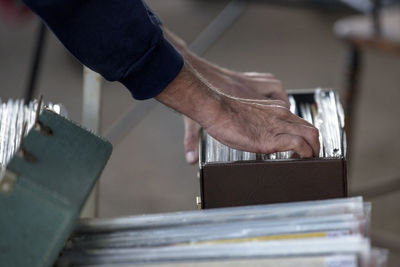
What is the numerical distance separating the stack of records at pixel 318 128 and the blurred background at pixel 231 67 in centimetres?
110

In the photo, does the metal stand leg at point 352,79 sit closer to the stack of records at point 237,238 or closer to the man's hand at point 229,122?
the man's hand at point 229,122

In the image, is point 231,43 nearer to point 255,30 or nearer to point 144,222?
point 255,30

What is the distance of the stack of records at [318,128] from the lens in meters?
0.81

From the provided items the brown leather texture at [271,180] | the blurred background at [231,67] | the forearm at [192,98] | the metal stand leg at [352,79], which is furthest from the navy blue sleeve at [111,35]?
the metal stand leg at [352,79]

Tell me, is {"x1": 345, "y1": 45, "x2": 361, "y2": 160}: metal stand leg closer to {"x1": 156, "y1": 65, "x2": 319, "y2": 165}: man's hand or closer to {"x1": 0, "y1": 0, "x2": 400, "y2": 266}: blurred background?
Answer: {"x1": 0, "y1": 0, "x2": 400, "y2": 266}: blurred background

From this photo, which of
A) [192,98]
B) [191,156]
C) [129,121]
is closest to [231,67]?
[129,121]

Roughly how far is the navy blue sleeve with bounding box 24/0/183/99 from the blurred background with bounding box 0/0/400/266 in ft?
4.60

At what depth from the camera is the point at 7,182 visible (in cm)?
58

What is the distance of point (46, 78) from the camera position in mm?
3754

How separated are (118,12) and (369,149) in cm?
245

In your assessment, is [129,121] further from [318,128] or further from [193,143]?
[318,128]

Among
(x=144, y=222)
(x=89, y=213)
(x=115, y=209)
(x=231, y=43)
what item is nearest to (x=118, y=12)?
(x=144, y=222)

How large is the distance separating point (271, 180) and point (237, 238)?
0.13 m

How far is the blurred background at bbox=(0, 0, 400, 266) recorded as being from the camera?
9.02ft
